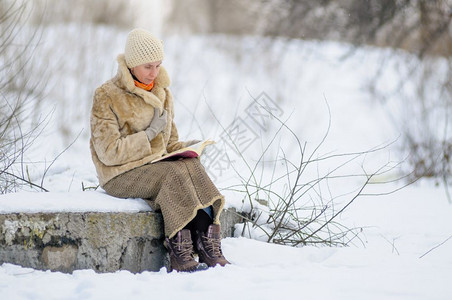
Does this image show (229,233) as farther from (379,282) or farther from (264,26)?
(264,26)

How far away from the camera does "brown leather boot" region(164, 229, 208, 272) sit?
125 inches

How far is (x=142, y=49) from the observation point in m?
3.35

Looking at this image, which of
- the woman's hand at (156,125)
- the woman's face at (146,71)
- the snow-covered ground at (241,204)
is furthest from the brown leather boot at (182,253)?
the woman's face at (146,71)

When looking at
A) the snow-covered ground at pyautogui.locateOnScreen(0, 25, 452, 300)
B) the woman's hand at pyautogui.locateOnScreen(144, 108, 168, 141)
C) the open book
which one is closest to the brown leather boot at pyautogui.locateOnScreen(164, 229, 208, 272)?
the snow-covered ground at pyautogui.locateOnScreen(0, 25, 452, 300)

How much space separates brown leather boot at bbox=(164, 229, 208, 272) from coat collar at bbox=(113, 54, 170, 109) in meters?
0.76

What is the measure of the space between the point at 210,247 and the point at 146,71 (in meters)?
1.04

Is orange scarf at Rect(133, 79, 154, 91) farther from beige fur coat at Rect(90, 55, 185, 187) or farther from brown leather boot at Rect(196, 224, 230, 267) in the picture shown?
brown leather boot at Rect(196, 224, 230, 267)

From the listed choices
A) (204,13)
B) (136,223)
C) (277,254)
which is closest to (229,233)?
(277,254)

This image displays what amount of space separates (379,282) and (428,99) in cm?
523

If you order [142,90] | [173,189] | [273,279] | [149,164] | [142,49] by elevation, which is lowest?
[273,279]

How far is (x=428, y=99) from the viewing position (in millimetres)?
7574

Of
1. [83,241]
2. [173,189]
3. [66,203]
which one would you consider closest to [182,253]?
[173,189]

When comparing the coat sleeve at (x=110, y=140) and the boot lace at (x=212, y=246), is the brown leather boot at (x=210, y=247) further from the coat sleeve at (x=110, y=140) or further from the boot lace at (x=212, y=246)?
the coat sleeve at (x=110, y=140)

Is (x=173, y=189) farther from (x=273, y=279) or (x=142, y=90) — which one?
(x=273, y=279)
